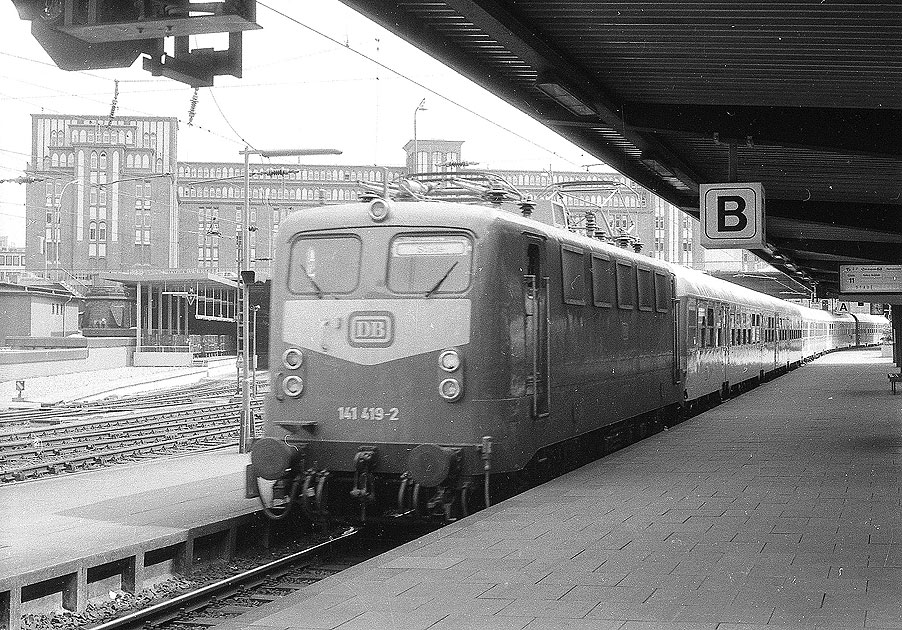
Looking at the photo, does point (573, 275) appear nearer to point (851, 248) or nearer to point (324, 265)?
point (324, 265)

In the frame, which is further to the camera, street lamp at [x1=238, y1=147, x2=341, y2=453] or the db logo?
street lamp at [x1=238, y1=147, x2=341, y2=453]

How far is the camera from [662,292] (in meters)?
16.7

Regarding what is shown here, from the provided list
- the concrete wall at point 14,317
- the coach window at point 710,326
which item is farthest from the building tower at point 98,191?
the coach window at point 710,326

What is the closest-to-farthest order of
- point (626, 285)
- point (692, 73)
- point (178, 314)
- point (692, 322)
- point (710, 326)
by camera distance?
point (692, 73), point (626, 285), point (692, 322), point (710, 326), point (178, 314)

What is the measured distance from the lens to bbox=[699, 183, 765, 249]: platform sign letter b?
13.8 meters

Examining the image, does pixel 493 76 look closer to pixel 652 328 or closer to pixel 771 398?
pixel 652 328

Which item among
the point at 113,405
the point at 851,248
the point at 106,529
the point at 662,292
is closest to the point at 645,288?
the point at 662,292

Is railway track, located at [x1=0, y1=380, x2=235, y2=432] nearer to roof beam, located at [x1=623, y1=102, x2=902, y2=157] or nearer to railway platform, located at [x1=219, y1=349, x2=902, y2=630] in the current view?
roof beam, located at [x1=623, y1=102, x2=902, y2=157]

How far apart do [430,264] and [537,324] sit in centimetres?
149

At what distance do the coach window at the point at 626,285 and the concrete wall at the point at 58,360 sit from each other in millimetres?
22611

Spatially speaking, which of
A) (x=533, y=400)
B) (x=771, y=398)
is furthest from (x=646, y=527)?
(x=771, y=398)

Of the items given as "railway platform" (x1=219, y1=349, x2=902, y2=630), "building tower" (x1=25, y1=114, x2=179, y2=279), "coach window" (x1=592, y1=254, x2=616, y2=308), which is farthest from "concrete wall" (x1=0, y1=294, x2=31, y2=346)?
"railway platform" (x1=219, y1=349, x2=902, y2=630)

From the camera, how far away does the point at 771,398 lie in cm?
2606

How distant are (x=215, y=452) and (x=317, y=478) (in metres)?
8.28
